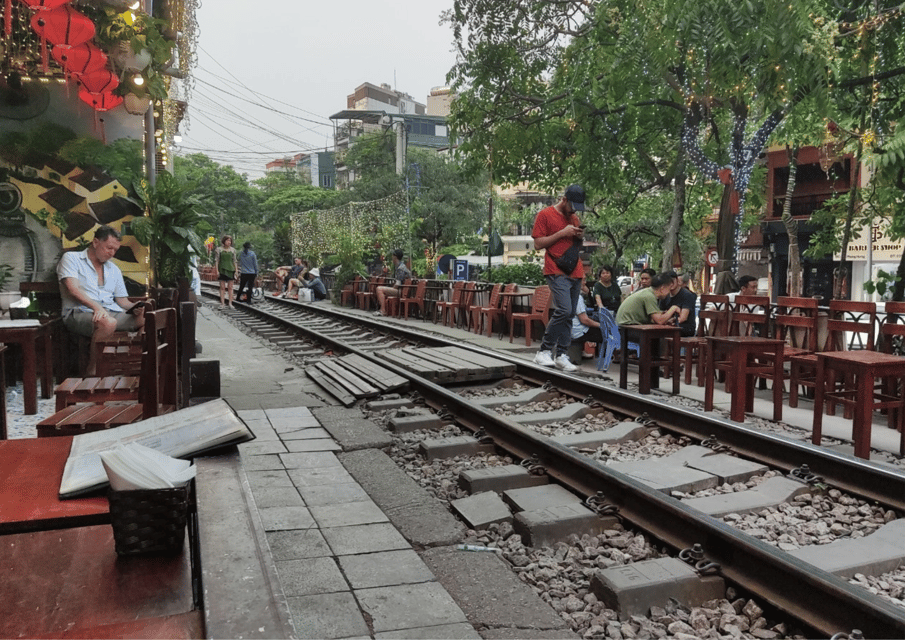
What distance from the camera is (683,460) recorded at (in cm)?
490

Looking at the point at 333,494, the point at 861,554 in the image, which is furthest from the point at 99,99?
the point at 861,554

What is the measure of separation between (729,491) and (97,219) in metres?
6.99

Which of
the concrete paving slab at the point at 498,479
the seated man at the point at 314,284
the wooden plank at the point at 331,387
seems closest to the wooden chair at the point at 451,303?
the wooden plank at the point at 331,387

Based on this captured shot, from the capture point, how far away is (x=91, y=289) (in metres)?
6.81

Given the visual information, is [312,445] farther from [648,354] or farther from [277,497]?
[648,354]

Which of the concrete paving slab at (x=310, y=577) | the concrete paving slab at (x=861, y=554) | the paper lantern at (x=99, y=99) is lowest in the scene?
the concrete paving slab at (x=310, y=577)

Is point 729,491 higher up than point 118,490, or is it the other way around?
point 118,490

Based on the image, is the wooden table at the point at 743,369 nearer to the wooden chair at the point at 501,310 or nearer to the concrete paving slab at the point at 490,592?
the concrete paving slab at the point at 490,592

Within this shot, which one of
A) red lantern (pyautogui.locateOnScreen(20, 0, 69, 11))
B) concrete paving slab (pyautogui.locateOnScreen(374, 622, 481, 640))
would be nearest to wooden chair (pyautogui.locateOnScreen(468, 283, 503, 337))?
red lantern (pyautogui.locateOnScreen(20, 0, 69, 11))

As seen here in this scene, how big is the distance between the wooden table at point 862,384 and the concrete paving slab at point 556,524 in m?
2.34

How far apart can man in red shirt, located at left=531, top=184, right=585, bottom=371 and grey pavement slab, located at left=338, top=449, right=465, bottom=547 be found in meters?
3.72

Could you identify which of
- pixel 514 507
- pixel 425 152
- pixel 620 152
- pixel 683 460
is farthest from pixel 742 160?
pixel 425 152

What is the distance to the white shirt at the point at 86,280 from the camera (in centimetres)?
666

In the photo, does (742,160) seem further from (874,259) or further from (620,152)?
(874,259)
